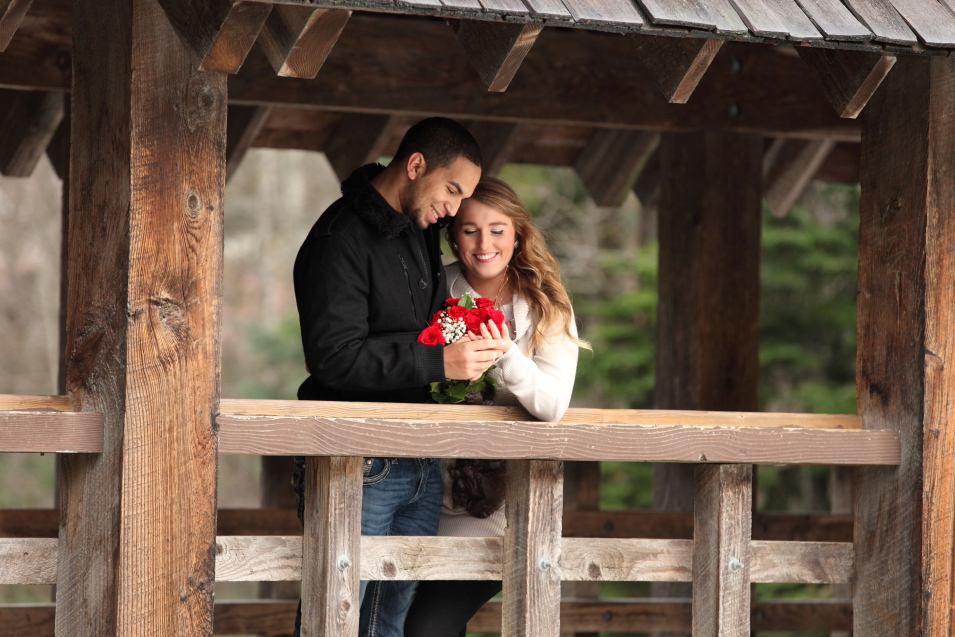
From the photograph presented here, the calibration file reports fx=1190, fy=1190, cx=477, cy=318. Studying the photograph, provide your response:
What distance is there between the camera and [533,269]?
378cm

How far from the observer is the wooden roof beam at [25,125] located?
5.93 metres

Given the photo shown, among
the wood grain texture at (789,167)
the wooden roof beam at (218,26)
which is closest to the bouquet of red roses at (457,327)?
the wooden roof beam at (218,26)

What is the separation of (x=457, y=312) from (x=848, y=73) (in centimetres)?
131

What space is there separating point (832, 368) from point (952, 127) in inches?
337

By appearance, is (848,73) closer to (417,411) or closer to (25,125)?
(417,411)

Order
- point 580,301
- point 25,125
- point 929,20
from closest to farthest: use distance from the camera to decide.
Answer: point 929,20
point 25,125
point 580,301

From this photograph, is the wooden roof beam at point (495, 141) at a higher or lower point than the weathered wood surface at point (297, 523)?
higher

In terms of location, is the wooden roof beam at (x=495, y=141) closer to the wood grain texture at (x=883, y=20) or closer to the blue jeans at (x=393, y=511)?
the blue jeans at (x=393, y=511)

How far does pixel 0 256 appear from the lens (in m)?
16.4

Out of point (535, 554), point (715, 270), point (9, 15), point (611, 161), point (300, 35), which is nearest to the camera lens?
point (300, 35)

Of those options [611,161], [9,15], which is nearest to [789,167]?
[611,161]

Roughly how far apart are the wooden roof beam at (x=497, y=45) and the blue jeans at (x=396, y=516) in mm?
1180

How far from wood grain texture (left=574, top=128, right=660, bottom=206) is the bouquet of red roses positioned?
3232 millimetres

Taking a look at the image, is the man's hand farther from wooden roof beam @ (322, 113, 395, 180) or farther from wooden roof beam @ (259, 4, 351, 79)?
wooden roof beam @ (322, 113, 395, 180)
